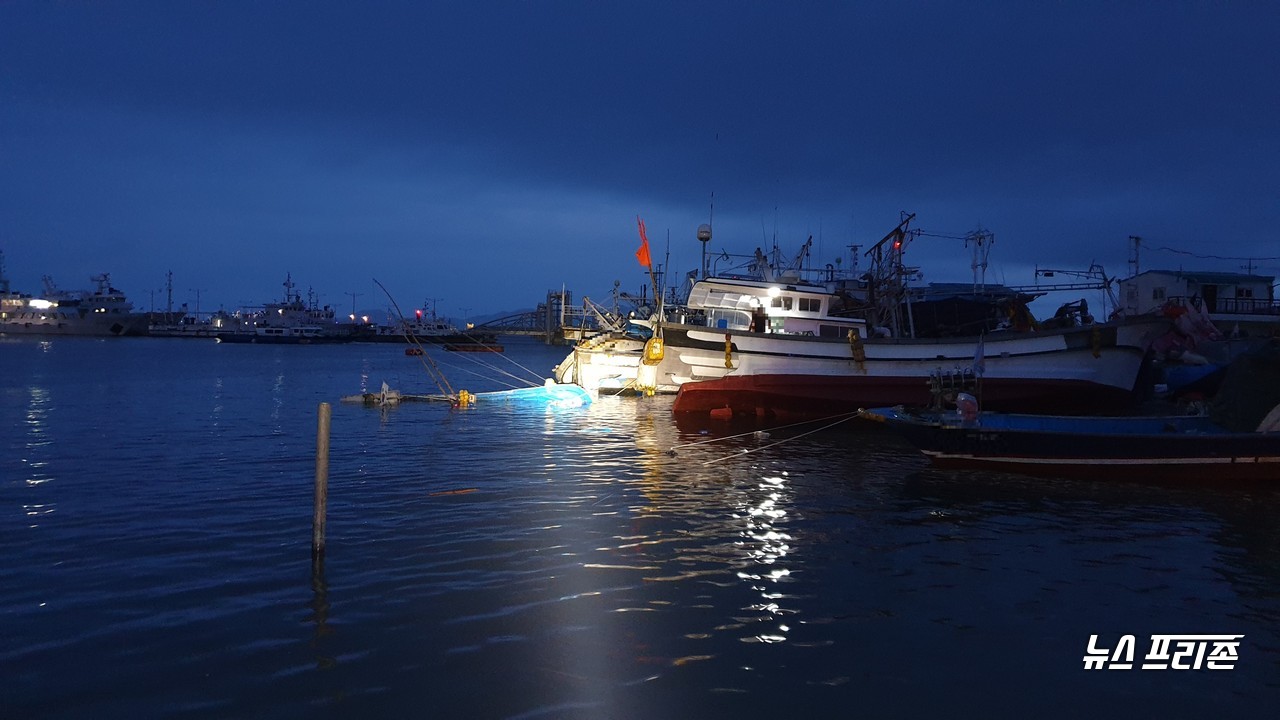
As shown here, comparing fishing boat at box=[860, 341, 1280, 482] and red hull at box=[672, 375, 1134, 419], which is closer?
fishing boat at box=[860, 341, 1280, 482]

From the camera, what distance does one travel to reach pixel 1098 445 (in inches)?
680

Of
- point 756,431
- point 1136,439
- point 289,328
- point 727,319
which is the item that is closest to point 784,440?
point 756,431

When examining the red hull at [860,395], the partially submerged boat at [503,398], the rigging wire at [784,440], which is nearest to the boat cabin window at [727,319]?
the red hull at [860,395]

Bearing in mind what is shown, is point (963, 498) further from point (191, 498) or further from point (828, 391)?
point (191, 498)

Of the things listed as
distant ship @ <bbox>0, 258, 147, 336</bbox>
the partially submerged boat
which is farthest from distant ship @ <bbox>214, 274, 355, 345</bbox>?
the partially submerged boat

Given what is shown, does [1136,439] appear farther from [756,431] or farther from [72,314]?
[72,314]

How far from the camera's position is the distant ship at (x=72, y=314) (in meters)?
162

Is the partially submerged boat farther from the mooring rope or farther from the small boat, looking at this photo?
the small boat

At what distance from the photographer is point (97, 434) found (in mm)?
25156

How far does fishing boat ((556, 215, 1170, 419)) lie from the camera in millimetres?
27359

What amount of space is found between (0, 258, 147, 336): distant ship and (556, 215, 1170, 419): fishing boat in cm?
17209

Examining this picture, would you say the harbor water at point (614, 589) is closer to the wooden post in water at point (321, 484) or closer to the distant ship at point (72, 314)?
the wooden post in water at point (321, 484)

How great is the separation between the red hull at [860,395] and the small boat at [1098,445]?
8128 mm

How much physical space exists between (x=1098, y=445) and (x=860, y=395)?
1101 cm
